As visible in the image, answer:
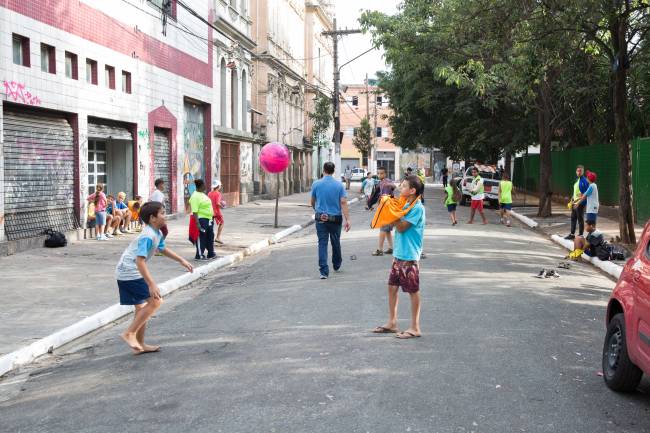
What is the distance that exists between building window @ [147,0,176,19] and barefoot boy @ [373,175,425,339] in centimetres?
1764

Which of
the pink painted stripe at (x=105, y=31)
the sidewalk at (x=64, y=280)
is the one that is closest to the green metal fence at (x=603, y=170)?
the sidewalk at (x=64, y=280)

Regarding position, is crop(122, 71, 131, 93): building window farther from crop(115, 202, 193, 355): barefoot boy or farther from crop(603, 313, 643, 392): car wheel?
crop(603, 313, 643, 392): car wheel

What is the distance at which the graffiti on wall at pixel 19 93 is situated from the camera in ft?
49.1

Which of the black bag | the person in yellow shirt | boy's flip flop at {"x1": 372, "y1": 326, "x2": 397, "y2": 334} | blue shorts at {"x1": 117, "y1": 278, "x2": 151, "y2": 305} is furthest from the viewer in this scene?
the black bag

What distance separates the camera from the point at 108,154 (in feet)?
71.7

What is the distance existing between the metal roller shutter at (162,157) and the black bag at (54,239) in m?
7.50

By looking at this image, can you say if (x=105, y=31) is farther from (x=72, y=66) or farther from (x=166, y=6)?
(x=166, y=6)

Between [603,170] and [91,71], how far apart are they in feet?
62.0

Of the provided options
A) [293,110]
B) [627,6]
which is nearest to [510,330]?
[627,6]

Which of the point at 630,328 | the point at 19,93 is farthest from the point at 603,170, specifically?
the point at 630,328

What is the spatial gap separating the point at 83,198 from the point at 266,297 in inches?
393

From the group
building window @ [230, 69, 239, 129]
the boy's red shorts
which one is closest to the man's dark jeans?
the boy's red shorts

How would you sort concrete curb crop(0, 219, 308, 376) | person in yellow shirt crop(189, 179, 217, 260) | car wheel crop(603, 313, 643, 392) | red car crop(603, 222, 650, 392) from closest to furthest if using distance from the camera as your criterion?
red car crop(603, 222, 650, 392)
car wheel crop(603, 313, 643, 392)
concrete curb crop(0, 219, 308, 376)
person in yellow shirt crop(189, 179, 217, 260)

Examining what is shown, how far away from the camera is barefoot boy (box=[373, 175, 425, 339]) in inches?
297
